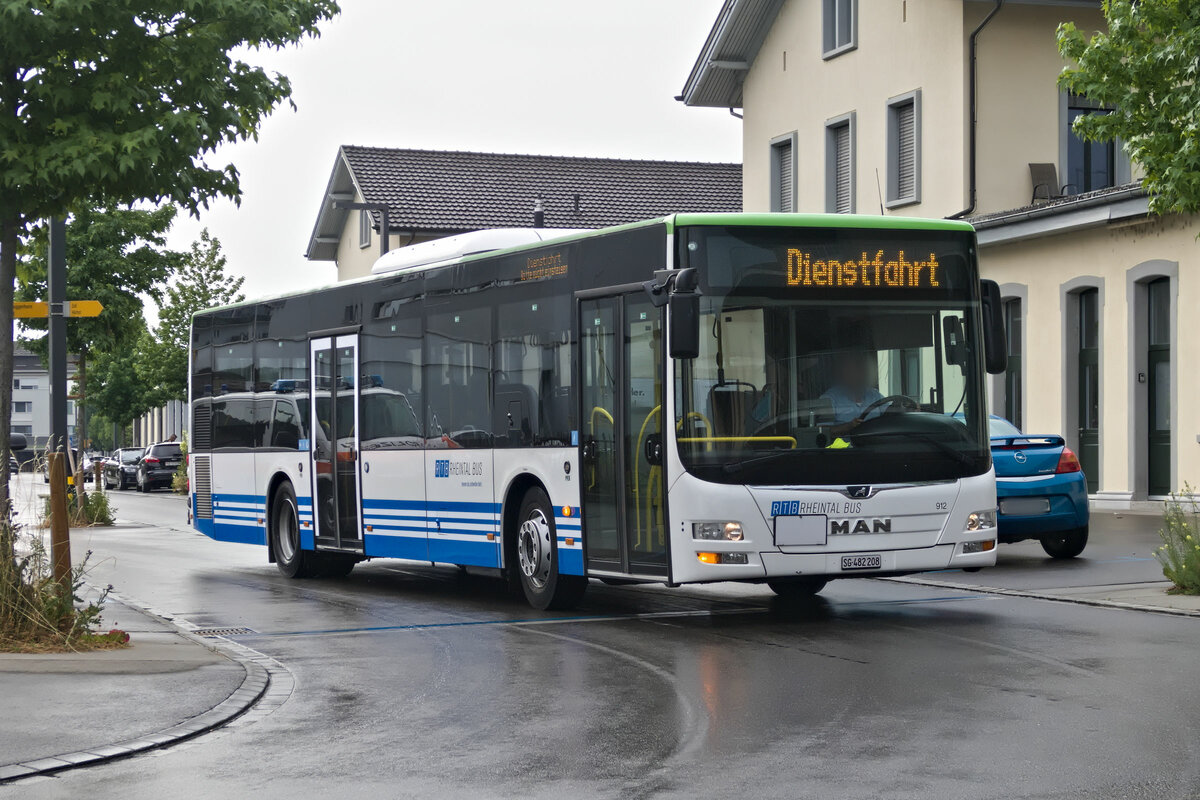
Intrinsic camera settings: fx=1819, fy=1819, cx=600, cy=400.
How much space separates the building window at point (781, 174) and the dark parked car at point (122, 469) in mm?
32992

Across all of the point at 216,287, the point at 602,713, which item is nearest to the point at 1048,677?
the point at 602,713

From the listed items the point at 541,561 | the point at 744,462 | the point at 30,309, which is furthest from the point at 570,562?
the point at 30,309

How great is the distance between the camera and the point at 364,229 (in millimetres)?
55781

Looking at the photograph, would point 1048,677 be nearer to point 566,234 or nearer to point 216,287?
point 566,234

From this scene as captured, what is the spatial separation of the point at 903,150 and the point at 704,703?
25.1 m

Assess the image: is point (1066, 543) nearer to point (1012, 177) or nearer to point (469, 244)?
point (469, 244)

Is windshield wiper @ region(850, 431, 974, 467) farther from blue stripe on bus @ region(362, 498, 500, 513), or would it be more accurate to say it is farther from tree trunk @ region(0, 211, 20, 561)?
tree trunk @ region(0, 211, 20, 561)

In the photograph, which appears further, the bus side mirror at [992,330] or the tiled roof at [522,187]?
the tiled roof at [522,187]

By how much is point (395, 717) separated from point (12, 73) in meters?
6.21

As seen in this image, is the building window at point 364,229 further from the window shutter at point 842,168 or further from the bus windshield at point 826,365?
the bus windshield at point 826,365

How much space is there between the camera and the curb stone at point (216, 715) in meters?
7.74

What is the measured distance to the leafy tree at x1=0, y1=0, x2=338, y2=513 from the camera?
1242 centimetres

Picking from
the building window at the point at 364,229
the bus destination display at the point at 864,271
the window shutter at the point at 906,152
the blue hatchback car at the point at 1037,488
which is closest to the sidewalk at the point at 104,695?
the bus destination display at the point at 864,271

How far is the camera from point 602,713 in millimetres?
9164
